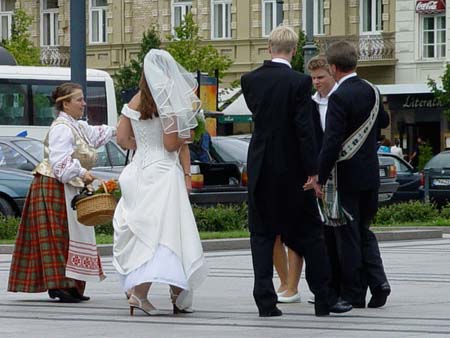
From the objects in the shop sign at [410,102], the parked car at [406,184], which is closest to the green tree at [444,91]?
the shop sign at [410,102]

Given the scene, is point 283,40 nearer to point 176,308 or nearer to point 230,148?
point 176,308

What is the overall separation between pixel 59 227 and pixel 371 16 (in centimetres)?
4490

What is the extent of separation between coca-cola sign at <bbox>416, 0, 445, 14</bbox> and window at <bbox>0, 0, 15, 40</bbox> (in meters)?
19.2

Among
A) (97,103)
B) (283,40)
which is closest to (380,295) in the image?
(283,40)

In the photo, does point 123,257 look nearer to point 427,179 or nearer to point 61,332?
point 61,332

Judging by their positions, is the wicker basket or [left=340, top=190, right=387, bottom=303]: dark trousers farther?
the wicker basket

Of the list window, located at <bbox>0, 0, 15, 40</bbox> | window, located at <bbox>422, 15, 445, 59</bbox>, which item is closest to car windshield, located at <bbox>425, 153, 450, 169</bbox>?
window, located at <bbox>422, 15, 445, 59</bbox>

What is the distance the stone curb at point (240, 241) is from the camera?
66.5 ft

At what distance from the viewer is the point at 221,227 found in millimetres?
23875

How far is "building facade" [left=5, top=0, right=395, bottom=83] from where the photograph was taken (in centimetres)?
5678

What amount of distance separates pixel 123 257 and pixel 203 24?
49.9 meters

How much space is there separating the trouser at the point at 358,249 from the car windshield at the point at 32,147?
1284 centimetres

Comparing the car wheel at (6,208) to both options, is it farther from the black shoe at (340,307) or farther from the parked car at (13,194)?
the black shoe at (340,307)

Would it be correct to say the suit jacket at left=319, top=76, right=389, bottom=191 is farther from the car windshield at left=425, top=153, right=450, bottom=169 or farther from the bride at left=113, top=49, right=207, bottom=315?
the car windshield at left=425, top=153, right=450, bottom=169
